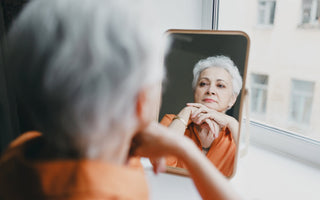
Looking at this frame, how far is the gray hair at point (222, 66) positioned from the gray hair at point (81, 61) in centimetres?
39

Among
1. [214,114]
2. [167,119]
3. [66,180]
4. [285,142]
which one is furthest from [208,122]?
[66,180]

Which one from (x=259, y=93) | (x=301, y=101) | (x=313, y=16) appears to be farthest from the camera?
(x=259, y=93)

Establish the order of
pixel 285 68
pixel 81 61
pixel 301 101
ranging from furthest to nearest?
1. pixel 301 101
2. pixel 285 68
3. pixel 81 61

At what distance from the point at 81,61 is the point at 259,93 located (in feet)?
3.43

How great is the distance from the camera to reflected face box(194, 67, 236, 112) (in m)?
0.70

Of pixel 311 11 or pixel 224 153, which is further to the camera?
pixel 311 11

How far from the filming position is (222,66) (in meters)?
0.71

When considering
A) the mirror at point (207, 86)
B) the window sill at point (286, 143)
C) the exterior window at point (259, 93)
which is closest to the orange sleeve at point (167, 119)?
the mirror at point (207, 86)

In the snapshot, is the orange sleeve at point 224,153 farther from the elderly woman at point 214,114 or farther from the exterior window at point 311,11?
the exterior window at point 311,11

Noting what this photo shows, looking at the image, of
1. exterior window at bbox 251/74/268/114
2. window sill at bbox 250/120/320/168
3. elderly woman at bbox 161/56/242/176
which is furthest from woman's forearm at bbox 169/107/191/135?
exterior window at bbox 251/74/268/114

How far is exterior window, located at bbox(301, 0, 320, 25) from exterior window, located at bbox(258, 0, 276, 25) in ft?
0.37

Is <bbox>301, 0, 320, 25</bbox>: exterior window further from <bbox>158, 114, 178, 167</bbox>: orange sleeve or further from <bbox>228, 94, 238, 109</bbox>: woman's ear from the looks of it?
<bbox>158, 114, 178, 167</bbox>: orange sleeve

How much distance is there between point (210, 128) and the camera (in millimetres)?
702

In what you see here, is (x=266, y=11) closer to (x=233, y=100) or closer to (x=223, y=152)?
(x=233, y=100)
